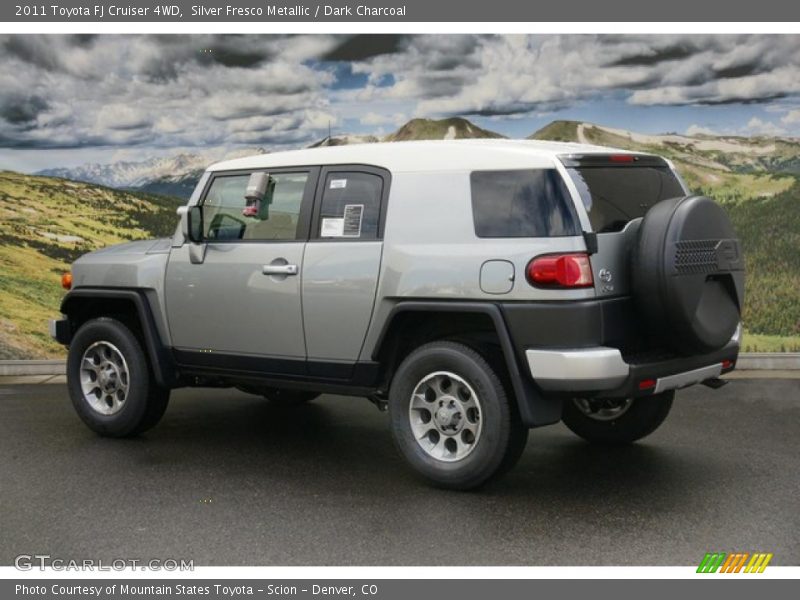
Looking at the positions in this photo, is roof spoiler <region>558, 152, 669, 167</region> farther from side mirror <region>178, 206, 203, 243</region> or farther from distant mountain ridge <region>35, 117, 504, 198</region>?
distant mountain ridge <region>35, 117, 504, 198</region>

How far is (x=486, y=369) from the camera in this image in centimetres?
536

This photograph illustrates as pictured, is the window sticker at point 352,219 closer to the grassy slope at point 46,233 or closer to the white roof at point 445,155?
the white roof at point 445,155

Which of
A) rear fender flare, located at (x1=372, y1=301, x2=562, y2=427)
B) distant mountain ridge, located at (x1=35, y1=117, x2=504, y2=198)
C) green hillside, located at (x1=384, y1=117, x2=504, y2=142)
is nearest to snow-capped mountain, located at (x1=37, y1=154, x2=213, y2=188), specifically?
distant mountain ridge, located at (x1=35, y1=117, x2=504, y2=198)

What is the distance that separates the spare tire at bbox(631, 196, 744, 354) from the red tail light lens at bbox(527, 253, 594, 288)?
323mm

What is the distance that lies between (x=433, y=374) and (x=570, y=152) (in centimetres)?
147

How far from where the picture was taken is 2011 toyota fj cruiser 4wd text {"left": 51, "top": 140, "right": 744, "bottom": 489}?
17.1ft

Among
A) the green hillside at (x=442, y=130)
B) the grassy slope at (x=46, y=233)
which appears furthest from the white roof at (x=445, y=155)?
the grassy slope at (x=46, y=233)

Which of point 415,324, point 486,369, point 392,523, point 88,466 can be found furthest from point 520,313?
point 88,466

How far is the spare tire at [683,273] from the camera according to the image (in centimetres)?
520

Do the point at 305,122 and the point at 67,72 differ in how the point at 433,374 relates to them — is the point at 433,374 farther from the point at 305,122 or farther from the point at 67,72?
the point at 67,72

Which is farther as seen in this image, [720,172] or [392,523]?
[720,172]

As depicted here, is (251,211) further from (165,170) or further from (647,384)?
(165,170)

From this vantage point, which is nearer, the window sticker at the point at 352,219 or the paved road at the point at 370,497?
the paved road at the point at 370,497

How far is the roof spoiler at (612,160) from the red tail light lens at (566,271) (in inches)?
22.1
